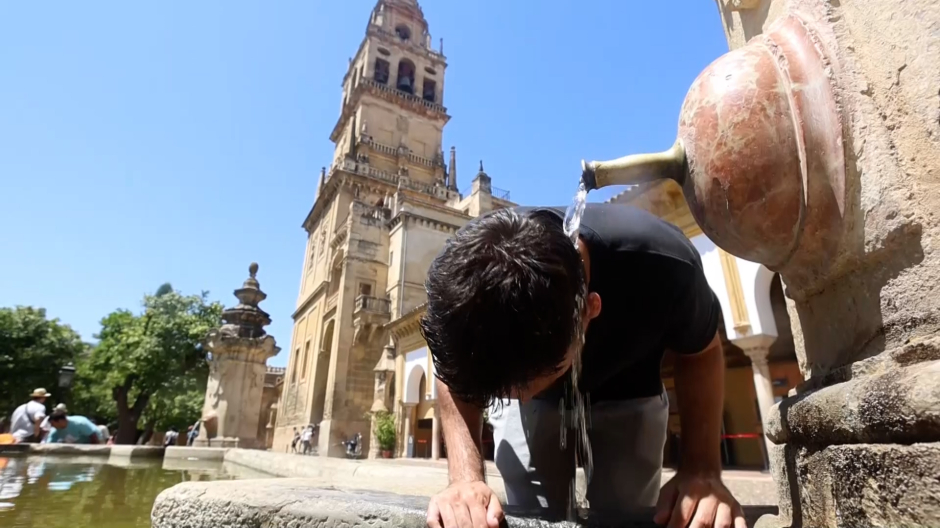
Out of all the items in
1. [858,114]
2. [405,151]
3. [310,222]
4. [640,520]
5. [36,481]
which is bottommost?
[36,481]

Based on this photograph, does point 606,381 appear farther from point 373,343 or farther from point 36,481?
point 373,343

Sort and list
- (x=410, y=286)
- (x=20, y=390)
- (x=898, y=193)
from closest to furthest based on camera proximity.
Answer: (x=898, y=193) < (x=410, y=286) < (x=20, y=390)

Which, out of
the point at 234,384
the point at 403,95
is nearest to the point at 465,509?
the point at 234,384

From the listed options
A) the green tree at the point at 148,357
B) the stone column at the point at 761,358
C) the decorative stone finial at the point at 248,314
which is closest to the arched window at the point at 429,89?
the green tree at the point at 148,357

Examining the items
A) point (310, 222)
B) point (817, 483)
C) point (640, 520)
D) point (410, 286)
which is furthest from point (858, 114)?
point (310, 222)

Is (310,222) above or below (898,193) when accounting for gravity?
above

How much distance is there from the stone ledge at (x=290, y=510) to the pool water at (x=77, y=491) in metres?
2.29

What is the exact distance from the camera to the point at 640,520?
117cm

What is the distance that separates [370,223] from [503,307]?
2463 cm

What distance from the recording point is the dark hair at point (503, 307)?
1.04 metres

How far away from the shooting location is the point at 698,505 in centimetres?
115

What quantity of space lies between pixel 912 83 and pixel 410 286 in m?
22.3

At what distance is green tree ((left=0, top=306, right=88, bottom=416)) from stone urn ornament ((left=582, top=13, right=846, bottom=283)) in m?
32.0

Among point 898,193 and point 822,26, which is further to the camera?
point 822,26
